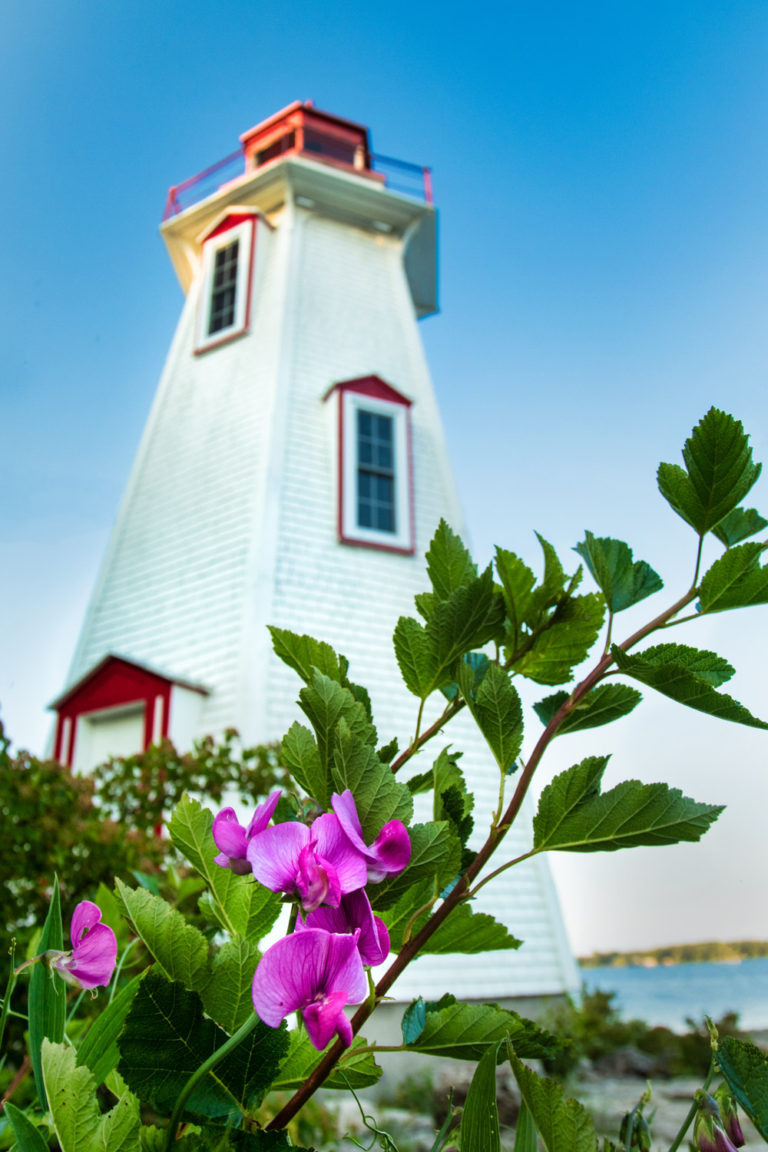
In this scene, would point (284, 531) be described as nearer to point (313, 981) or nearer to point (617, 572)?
point (617, 572)

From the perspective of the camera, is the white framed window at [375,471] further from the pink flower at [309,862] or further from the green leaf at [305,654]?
the pink flower at [309,862]

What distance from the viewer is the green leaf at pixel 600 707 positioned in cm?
59

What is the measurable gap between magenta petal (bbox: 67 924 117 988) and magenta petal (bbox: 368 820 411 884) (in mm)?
212

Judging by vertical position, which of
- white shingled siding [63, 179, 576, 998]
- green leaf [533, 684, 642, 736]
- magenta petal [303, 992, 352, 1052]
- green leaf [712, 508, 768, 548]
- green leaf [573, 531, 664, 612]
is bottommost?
magenta petal [303, 992, 352, 1052]

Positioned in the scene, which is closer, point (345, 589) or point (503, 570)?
point (503, 570)

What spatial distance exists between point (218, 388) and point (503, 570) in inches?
384

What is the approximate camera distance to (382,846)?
443 millimetres

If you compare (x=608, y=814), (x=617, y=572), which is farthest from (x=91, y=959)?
(x=617, y=572)

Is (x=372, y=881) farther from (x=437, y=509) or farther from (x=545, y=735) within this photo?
(x=437, y=509)

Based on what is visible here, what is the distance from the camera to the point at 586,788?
0.54m

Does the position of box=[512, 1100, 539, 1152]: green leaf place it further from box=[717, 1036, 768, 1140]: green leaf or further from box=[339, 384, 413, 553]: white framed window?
box=[339, 384, 413, 553]: white framed window

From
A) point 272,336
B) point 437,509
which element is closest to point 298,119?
point 272,336

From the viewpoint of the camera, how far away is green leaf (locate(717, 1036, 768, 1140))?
49 centimetres

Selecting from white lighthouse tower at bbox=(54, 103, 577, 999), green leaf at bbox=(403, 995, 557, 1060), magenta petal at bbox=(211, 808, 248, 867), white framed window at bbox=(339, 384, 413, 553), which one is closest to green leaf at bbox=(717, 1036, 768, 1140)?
green leaf at bbox=(403, 995, 557, 1060)
